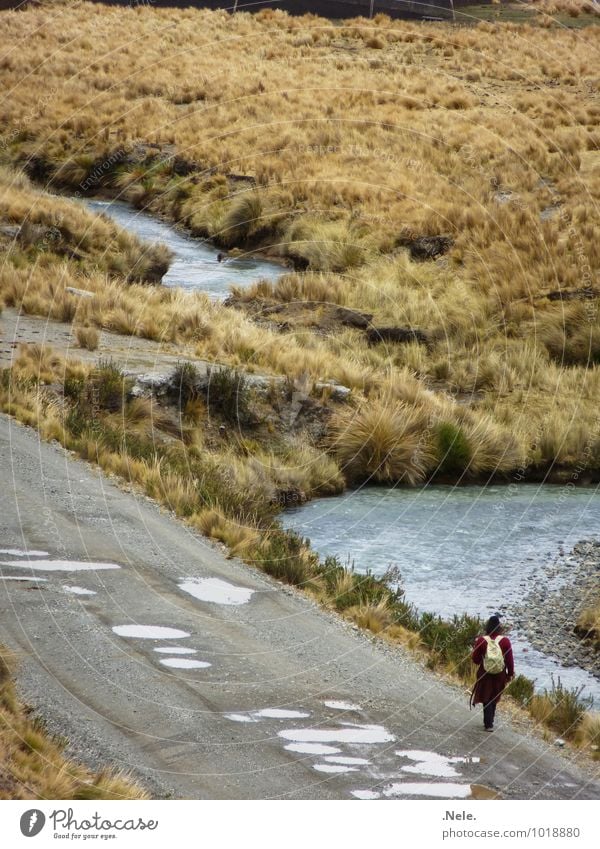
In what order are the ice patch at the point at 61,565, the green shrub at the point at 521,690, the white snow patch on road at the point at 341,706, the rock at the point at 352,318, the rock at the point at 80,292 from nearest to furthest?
the white snow patch on road at the point at 341,706 → the green shrub at the point at 521,690 → the ice patch at the point at 61,565 → the rock at the point at 80,292 → the rock at the point at 352,318

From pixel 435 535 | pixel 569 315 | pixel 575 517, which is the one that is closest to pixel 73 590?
pixel 435 535

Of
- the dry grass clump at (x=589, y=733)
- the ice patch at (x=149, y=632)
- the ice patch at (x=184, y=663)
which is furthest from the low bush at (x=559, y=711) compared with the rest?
the ice patch at (x=149, y=632)

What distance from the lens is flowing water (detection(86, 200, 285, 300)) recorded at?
29016 millimetres

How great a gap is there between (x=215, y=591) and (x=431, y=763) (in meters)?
3.61

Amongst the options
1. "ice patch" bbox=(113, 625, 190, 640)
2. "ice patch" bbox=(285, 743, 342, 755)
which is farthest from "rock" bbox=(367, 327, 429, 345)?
"ice patch" bbox=(285, 743, 342, 755)

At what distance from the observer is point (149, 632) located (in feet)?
34.0

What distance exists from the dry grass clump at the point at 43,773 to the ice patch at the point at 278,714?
1.52 metres

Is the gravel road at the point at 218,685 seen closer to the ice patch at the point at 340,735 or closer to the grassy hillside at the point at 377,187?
the ice patch at the point at 340,735

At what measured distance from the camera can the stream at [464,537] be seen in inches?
541

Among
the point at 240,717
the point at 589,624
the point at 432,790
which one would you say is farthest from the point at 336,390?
the point at 432,790

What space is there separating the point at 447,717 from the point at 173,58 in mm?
46842

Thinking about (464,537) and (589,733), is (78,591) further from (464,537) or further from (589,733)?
(464,537)

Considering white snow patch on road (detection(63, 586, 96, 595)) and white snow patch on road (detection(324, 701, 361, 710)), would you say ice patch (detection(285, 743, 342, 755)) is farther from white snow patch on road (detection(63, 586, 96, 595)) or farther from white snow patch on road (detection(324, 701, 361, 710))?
white snow patch on road (detection(63, 586, 96, 595))

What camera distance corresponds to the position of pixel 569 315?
2489cm
